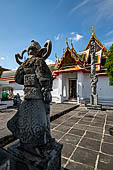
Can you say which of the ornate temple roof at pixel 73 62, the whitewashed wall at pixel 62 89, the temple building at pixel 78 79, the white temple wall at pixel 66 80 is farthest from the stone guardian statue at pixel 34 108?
the white temple wall at pixel 66 80

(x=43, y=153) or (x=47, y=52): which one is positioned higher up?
(x=47, y=52)

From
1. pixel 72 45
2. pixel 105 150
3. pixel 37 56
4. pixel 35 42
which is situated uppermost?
pixel 72 45

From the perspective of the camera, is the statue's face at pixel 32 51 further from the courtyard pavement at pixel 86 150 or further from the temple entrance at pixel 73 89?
the temple entrance at pixel 73 89

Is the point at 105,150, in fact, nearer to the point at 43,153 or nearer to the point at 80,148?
the point at 80,148

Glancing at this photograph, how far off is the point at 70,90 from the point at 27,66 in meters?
11.4

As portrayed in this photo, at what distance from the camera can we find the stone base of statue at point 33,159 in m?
1.15

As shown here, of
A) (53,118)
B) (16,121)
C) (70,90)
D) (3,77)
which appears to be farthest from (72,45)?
(3,77)

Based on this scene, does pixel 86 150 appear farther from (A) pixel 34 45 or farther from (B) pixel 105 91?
(B) pixel 105 91

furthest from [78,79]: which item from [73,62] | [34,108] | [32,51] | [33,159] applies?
[33,159]

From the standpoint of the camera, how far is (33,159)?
1.19 metres

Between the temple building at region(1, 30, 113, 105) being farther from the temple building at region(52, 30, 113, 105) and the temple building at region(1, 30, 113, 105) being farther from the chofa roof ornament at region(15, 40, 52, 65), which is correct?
the chofa roof ornament at region(15, 40, 52, 65)

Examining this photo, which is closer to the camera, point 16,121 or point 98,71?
point 16,121

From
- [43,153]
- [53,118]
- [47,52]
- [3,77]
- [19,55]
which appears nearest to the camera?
[43,153]

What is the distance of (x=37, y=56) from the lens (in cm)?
158
